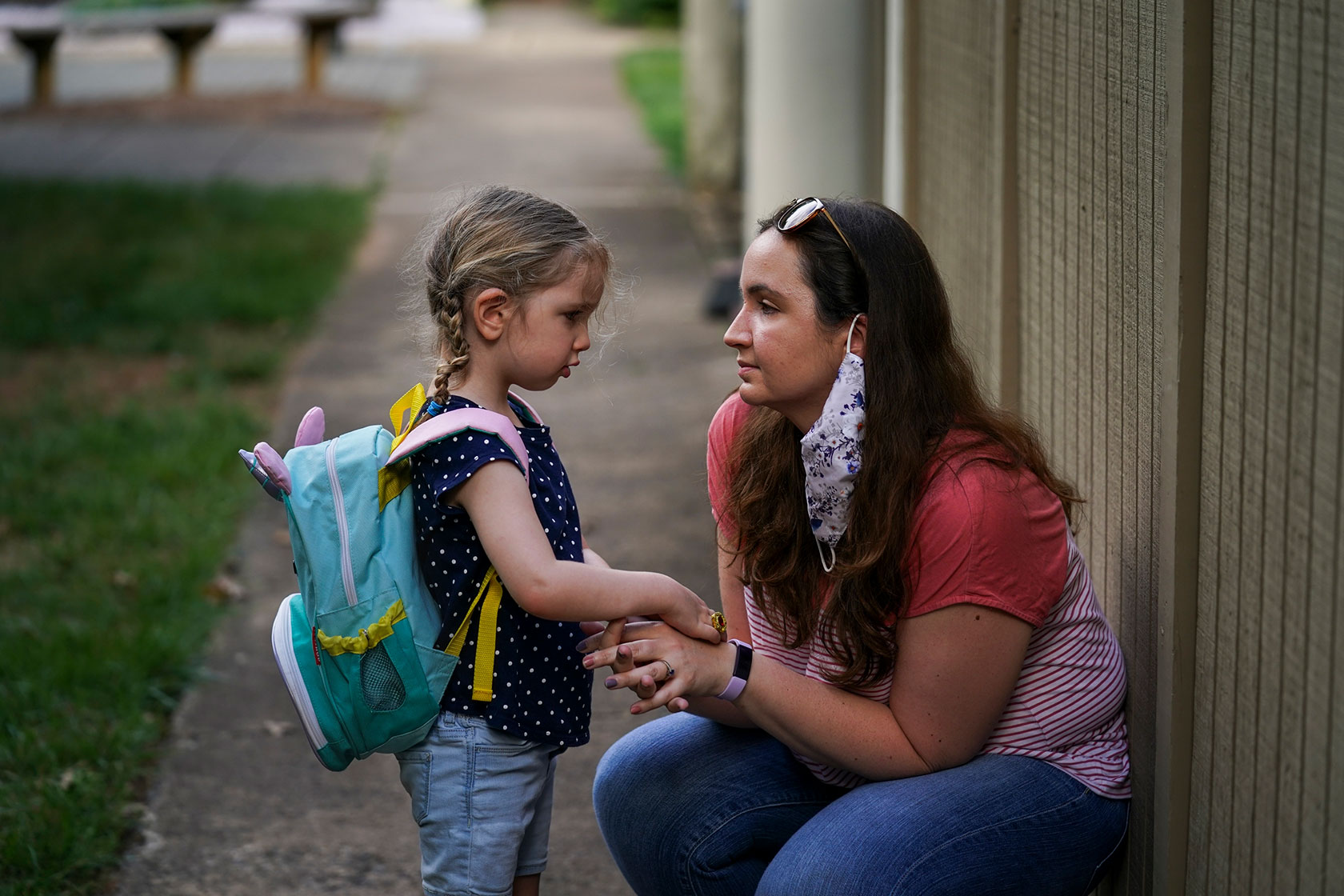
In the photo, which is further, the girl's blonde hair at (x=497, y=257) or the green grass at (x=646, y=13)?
the green grass at (x=646, y=13)

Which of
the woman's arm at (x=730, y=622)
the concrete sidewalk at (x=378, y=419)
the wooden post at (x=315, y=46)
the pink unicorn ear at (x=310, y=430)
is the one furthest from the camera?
the wooden post at (x=315, y=46)

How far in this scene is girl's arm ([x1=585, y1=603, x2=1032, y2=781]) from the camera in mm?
2217

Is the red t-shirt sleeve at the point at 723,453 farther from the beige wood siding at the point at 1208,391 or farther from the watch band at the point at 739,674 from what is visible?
the beige wood siding at the point at 1208,391

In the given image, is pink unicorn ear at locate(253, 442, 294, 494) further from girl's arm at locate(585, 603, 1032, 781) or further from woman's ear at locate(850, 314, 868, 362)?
woman's ear at locate(850, 314, 868, 362)

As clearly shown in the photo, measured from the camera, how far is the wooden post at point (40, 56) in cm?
1475

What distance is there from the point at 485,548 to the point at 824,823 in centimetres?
67

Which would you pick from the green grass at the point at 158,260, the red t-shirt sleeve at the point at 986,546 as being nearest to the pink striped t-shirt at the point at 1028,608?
the red t-shirt sleeve at the point at 986,546

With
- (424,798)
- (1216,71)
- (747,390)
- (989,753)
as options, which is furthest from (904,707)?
(1216,71)

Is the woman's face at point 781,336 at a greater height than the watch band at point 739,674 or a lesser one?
greater

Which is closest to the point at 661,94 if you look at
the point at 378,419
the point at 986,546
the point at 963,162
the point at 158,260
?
the point at 158,260

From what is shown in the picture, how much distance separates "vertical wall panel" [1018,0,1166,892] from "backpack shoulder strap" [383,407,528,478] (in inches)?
38.2

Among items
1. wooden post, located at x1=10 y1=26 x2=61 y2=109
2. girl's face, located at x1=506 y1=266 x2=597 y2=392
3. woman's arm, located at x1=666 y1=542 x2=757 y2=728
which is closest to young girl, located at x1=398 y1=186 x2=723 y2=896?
girl's face, located at x1=506 y1=266 x2=597 y2=392

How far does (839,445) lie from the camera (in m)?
2.25

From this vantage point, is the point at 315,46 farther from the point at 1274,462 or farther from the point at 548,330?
the point at 1274,462
